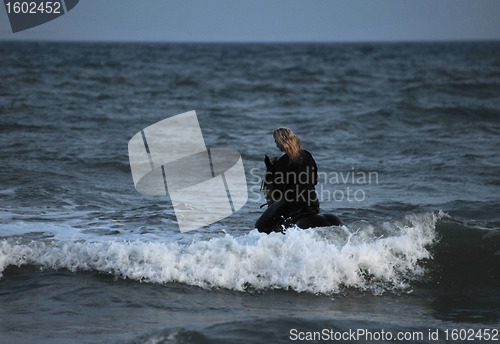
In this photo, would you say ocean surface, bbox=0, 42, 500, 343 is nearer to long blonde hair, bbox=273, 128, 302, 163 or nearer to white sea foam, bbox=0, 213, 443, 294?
white sea foam, bbox=0, 213, 443, 294

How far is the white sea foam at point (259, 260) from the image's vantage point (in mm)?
4996

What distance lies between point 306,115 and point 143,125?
20.9ft

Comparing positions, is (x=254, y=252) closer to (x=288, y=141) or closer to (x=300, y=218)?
(x=300, y=218)

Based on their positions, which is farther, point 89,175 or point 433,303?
point 89,175

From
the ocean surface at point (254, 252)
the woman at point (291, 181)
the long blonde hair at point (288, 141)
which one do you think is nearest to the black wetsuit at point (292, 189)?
the woman at point (291, 181)

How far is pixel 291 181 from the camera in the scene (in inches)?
221

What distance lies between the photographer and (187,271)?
16.8 ft

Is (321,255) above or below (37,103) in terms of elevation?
below

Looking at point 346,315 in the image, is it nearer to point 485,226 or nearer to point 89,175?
point 485,226

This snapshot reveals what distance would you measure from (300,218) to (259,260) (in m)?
0.79

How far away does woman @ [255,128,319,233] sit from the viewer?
5422 mm

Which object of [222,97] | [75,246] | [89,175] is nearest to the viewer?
[75,246]

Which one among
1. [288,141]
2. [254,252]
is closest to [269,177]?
[288,141]

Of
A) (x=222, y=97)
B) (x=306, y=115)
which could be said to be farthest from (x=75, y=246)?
(x=222, y=97)
